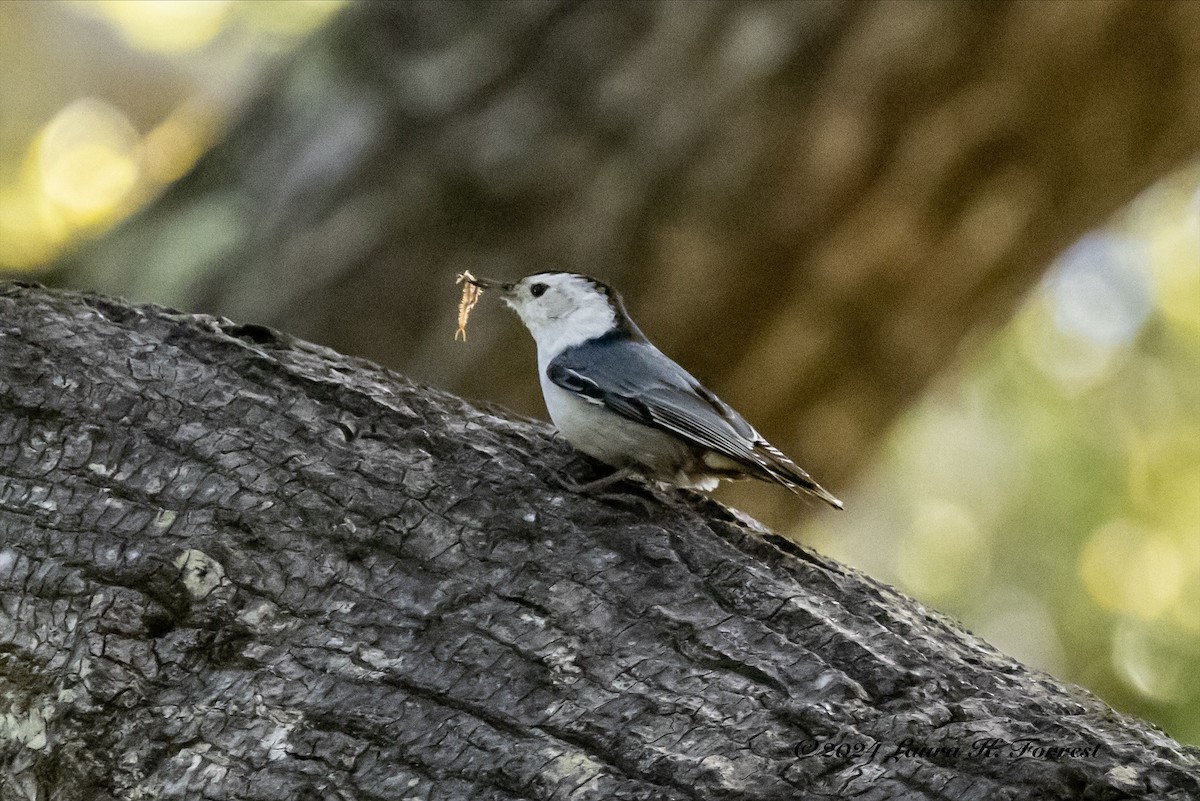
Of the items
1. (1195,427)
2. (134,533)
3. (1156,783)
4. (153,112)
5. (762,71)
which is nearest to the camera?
(1156,783)

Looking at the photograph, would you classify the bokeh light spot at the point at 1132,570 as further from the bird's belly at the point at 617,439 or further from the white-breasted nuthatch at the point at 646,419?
the bird's belly at the point at 617,439

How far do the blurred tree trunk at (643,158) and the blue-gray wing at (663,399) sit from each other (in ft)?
1.95

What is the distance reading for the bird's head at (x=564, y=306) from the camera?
9.95ft

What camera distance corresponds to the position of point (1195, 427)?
506 cm

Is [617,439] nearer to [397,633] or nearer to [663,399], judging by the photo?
[663,399]

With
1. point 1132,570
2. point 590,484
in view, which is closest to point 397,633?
point 590,484

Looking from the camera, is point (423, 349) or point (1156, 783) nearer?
point (1156, 783)

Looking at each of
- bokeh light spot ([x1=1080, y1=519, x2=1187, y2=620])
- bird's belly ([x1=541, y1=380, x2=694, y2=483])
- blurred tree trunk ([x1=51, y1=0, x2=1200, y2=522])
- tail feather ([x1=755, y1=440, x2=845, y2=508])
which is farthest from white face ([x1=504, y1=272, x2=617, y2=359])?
bokeh light spot ([x1=1080, y1=519, x2=1187, y2=620])

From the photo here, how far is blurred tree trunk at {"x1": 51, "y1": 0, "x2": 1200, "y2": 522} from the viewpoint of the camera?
Result: 3.24 meters

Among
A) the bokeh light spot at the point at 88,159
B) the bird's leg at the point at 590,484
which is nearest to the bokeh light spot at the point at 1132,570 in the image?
the bird's leg at the point at 590,484

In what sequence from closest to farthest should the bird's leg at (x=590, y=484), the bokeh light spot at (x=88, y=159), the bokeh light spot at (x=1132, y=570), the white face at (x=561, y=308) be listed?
the bird's leg at (x=590, y=484), the white face at (x=561, y=308), the bokeh light spot at (x=88, y=159), the bokeh light spot at (x=1132, y=570)

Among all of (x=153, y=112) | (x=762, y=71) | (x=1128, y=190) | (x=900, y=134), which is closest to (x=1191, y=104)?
(x=1128, y=190)

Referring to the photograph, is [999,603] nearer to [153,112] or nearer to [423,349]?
[423,349]

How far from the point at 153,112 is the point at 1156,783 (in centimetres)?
410
